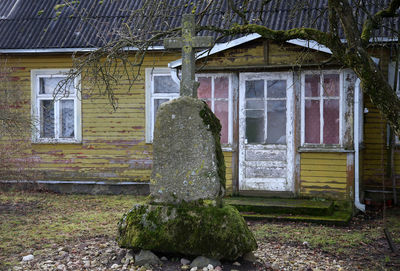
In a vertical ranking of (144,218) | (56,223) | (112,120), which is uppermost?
(112,120)

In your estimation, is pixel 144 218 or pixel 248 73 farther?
pixel 248 73

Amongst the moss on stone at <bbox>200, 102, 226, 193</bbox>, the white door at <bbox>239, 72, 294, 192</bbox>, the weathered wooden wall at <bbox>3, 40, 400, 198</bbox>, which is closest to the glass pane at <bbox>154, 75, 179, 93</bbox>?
the weathered wooden wall at <bbox>3, 40, 400, 198</bbox>

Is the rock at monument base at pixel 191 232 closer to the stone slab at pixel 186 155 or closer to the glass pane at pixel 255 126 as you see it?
the stone slab at pixel 186 155

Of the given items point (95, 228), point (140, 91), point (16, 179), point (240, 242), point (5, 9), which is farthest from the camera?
point (5, 9)

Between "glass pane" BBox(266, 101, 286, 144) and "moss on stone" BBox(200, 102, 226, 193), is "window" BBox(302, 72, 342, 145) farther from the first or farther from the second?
"moss on stone" BBox(200, 102, 226, 193)

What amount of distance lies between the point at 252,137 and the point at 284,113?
797 mm

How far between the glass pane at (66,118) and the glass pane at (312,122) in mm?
6141

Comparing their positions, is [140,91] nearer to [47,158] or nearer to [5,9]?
[47,158]

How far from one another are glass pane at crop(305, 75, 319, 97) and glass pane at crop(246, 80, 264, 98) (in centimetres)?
88

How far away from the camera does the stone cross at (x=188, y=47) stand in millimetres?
5980

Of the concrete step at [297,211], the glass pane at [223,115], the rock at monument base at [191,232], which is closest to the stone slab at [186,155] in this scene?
the rock at monument base at [191,232]

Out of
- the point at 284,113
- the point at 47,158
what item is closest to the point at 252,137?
the point at 284,113

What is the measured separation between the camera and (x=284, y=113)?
9.98 metres

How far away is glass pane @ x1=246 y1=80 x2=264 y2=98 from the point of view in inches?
397
